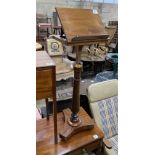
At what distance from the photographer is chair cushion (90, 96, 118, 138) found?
168cm

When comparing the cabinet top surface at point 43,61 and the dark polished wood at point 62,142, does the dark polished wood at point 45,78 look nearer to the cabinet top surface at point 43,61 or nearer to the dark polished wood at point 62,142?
the cabinet top surface at point 43,61

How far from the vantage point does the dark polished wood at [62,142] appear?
108 cm

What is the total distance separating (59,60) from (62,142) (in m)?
1.94

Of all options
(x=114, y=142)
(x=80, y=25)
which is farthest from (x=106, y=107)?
(x=80, y=25)

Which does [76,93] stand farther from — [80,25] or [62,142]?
[80,25]

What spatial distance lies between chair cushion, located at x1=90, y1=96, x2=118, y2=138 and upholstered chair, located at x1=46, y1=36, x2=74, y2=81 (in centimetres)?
105

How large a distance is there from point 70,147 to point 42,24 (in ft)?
12.9

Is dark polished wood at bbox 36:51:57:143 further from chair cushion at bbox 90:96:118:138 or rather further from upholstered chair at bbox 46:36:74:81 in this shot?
upholstered chair at bbox 46:36:74:81

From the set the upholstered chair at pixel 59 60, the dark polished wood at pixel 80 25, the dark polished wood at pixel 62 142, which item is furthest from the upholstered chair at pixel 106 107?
the upholstered chair at pixel 59 60

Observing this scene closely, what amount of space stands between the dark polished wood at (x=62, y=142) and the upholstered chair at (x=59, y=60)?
1.41 meters

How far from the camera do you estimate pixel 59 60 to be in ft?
9.70
